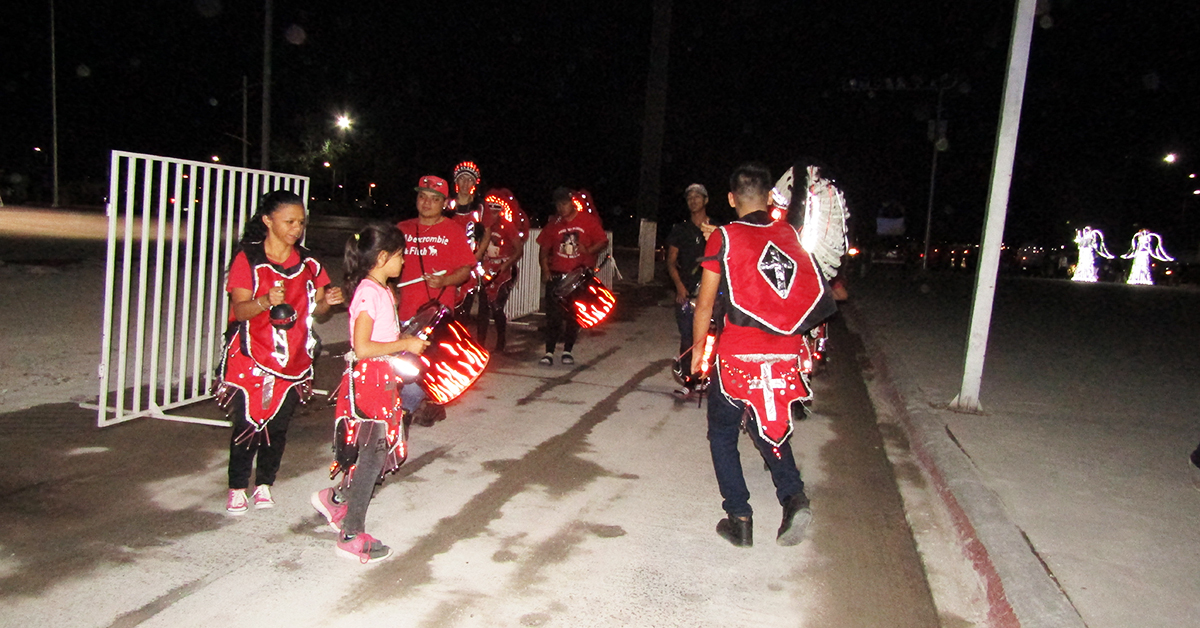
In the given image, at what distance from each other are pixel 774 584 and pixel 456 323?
289 cm

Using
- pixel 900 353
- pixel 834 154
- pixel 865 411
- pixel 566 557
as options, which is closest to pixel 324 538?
pixel 566 557

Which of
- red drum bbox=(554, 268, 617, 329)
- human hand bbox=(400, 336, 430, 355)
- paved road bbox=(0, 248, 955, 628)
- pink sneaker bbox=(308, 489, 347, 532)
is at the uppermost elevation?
human hand bbox=(400, 336, 430, 355)

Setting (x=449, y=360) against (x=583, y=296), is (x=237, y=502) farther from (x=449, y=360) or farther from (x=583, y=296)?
(x=583, y=296)

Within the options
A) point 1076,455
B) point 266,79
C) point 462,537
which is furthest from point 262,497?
point 266,79

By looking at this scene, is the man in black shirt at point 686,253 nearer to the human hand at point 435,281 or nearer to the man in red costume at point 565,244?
the man in red costume at point 565,244

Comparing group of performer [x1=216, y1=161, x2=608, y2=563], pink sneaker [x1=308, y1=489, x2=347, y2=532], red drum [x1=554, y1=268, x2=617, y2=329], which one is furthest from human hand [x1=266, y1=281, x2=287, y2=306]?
red drum [x1=554, y1=268, x2=617, y2=329]

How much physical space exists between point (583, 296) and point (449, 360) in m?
3.25

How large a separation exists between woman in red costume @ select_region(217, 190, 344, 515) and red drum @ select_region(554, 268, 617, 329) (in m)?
4.35

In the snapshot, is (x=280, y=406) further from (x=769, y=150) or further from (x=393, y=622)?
(x=769, y=150)

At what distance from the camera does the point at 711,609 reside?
390 centimetres

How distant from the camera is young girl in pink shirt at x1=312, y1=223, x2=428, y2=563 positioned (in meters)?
4.12

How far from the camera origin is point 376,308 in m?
4.15

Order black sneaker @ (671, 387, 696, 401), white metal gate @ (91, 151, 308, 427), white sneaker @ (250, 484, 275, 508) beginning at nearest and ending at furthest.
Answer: white sneaker @ (250, 484, 275, 508), white metal gate @ (91, 151, 308, 427), black sneaker @ (671, 387, 696, 401)

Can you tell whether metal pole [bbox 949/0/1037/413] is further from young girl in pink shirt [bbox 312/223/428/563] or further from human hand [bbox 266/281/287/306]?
human hand [bbox 266/281/287/306]
